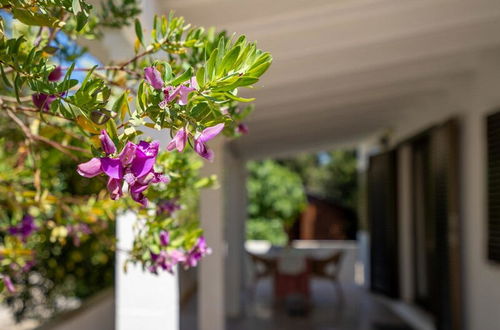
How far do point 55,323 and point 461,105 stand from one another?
175 inches

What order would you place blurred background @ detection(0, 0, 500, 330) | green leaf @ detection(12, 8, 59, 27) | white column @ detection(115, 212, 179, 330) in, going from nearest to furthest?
1. green leaf @ detection(12, 8, 59, 27)
2. white column @ detection(115, 212, 179, 330)
3. blurred background @ detection(0, 0, 500, 330)

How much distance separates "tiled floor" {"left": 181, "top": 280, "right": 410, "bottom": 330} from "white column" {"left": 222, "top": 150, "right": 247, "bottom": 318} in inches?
12.2

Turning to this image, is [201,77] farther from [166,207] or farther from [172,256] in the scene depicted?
[166,207]

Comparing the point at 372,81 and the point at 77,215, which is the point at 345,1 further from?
the point at 372,81

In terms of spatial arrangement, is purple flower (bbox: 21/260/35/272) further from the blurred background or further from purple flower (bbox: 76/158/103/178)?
purple flower (bbox: 76/158/103/178)

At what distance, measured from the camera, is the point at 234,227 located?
30.1ft

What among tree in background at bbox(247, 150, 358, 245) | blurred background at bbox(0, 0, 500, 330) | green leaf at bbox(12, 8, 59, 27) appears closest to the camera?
green leaf at bbox(12, 8, 59, 27)

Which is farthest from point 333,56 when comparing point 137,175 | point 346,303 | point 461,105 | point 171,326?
point 346,303

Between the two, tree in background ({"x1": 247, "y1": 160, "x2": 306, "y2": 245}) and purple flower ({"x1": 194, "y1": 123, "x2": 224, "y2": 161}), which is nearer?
purple flower ({"x1": 194, "y1": 123, "x2": 224, "y2": 161})

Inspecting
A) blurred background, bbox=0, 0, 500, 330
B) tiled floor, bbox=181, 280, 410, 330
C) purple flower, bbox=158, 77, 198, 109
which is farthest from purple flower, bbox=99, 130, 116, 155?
tiled floor, bbox=181, 280, 410, 330

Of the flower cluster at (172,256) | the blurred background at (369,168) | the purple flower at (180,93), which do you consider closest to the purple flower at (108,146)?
the purple flower at (180,93)

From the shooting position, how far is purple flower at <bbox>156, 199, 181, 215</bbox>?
1.86m

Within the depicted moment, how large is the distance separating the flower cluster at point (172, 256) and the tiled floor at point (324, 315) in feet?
19.2

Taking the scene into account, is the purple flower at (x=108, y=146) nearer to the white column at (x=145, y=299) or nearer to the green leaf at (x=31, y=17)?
the green leaf at (x=31, y=17)
